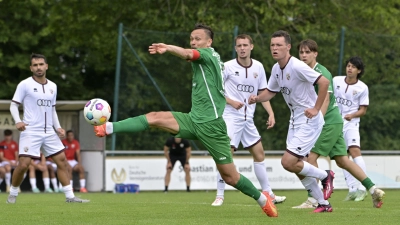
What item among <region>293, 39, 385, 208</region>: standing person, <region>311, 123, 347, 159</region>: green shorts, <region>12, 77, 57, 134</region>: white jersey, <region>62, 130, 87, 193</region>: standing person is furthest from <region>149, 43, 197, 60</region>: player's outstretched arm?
<region>62, 130, 87, 193</region>: standing person

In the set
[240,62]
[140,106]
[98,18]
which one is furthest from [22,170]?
[98,18]

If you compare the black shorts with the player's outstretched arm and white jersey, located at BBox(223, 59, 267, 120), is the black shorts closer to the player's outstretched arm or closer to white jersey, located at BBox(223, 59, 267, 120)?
white jersey, located at BBox(223, 59, 267, 120)

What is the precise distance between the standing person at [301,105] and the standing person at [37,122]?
3883 mm

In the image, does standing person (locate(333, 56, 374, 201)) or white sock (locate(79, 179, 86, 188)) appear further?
white sock (locate(79, 179, 86, 188))

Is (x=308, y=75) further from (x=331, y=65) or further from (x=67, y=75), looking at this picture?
(x=67, y=75)

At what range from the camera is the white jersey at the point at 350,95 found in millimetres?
14766

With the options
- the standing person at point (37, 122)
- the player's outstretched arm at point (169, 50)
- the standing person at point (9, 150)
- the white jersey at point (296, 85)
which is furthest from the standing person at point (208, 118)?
the standing person at point (9, 150)

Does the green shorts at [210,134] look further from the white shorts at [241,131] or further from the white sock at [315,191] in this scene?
the white shorts at [241,131]

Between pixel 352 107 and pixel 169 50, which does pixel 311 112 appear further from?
pixel 352 107

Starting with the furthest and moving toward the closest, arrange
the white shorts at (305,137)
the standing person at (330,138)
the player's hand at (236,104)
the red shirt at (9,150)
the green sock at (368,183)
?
the red shirt at (9,150), the player's hand at (236,104), the green sock at (368,183), the standing person at (330,138), the white shorts at (305,137)

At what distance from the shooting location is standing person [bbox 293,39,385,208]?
11516 mm

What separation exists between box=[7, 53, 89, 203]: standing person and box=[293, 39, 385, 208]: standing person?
3.91 metres

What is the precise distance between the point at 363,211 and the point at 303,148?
123 cm

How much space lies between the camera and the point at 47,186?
21328 mm
